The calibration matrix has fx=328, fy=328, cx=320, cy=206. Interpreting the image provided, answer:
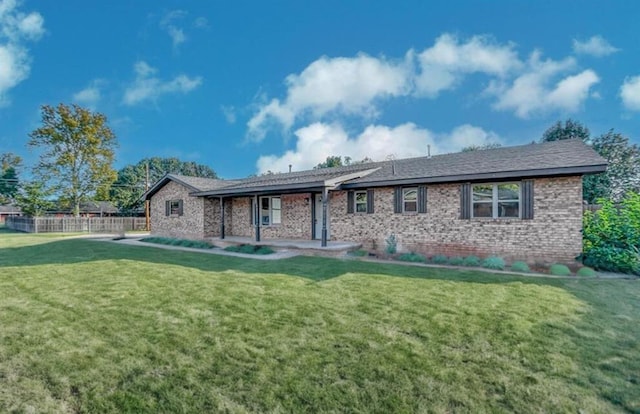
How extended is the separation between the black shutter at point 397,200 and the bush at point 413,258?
1.75 metres

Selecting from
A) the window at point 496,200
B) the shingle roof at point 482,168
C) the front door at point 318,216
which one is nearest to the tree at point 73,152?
the shingle roof at point 482,168

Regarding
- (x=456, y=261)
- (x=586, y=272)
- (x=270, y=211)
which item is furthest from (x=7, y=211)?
(x=586, y=272)

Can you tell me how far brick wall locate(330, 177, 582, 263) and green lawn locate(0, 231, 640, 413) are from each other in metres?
2.75

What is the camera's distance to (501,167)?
33.9 ft

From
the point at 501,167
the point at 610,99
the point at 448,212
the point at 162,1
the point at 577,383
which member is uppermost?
the point at 162,1

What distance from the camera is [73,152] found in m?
30.7

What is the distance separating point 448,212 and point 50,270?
1162 centimetres

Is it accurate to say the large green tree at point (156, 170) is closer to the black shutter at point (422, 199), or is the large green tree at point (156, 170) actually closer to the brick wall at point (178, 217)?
the brick wall at point (178, 217)

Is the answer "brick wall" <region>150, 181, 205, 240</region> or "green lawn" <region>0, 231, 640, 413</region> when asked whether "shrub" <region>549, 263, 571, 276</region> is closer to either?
"green lawn" <region>0, 231, 640, 413</region>

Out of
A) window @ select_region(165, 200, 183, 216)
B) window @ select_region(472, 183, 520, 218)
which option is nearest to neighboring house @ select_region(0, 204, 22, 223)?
window @ select_region(165, 200, 183, 216)

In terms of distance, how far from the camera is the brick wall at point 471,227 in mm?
9367

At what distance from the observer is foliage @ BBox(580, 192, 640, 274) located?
28.9 feet

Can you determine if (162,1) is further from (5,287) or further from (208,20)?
(5,287)

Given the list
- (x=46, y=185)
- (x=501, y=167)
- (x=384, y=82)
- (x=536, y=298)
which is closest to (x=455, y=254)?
(x=501, y=167)
